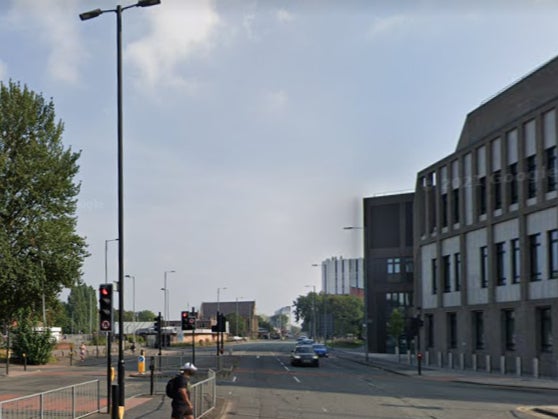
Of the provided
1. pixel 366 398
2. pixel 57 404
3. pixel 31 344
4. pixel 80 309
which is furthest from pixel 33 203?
pixel 80 309

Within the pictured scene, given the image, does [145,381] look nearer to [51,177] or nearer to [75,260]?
[75,260]

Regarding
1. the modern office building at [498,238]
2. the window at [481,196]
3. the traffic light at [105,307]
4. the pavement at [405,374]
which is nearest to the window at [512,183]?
the modern office building at [498,238]

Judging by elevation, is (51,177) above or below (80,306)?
above

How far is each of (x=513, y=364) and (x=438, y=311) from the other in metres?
13.3

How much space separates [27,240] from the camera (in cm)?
4138

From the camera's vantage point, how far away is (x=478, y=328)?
173 feet

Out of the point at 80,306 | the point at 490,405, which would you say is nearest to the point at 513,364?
the point at 490,405

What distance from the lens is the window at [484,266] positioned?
51.3 meters

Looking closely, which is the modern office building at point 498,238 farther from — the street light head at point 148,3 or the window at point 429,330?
the street light head at point 148,3

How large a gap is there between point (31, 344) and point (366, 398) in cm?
3507

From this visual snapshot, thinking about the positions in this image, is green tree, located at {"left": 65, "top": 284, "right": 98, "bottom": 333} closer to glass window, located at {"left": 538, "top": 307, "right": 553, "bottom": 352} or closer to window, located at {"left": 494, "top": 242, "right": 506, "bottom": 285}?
window, located at {"left": 494, "top": 242, "right": 506, "bottom": 285}

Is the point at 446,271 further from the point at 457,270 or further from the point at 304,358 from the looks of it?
the point at 304,358

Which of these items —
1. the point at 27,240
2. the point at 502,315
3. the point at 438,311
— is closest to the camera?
the point at 27,240

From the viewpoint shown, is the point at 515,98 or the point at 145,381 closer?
the point at 145,381
